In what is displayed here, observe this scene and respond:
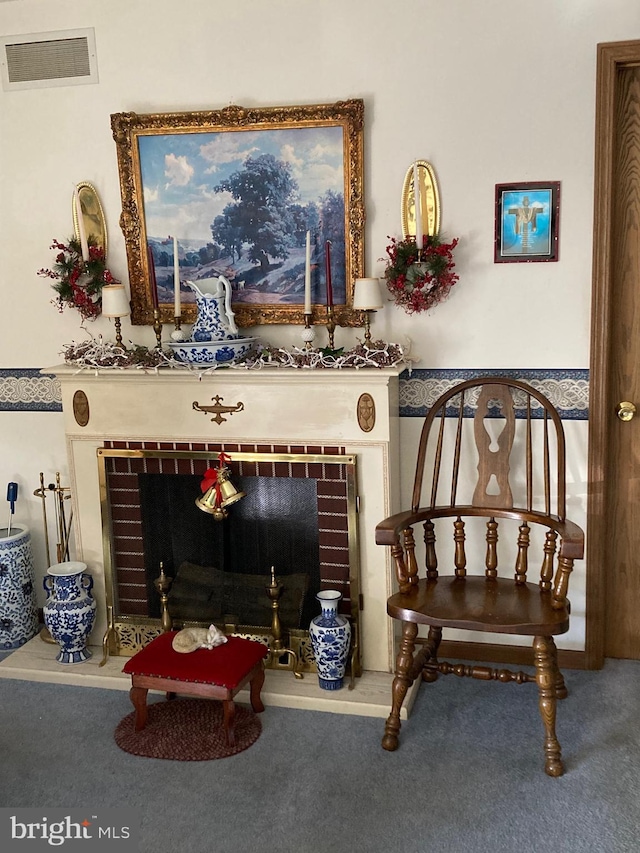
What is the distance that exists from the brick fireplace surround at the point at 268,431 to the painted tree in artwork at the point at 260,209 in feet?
1.67

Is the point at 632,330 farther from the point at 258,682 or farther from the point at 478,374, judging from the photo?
the point at 258,682

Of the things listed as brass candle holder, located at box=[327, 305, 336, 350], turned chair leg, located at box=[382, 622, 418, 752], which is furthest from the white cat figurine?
brass candle holder, located at box=[327, 305, 336, 350]

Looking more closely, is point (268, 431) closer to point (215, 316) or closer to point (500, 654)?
point (215, 316)

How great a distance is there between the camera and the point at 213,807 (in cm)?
251

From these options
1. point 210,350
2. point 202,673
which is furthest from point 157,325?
point 202,673

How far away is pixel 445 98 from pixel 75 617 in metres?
2.37

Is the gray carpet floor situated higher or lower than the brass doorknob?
lower

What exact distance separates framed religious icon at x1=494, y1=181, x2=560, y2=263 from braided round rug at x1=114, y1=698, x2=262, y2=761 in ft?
6.16

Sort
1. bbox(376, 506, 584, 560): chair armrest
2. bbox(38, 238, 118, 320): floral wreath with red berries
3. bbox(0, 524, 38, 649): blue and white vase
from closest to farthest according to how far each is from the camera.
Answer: bbox(376, 506, 584, 560): chair armrest
bbox(38, 238, 118, 320): floral wreath with red berries
bbox(0, 524, 38, 649): blue and white vase

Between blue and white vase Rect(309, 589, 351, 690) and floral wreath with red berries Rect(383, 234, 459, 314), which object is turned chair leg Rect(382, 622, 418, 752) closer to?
blue and white vase Rect(309, 589, 351, 690)

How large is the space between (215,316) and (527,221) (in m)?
1.17

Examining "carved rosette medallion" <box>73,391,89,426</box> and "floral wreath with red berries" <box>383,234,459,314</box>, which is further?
"carved rosette medallion" <box>73,391,89,426</box>

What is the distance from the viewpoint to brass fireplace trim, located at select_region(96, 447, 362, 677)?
313 centimetres

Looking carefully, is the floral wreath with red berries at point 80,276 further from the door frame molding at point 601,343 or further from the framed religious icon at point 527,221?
the door frame molding at point 601,343
